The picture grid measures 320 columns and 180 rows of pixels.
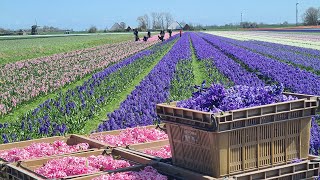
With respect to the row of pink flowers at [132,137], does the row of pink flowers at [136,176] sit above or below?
above

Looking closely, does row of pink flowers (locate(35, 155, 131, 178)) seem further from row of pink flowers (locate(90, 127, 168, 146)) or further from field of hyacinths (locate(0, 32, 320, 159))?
field of hyacinths (locate(0, 32, 320, 159))

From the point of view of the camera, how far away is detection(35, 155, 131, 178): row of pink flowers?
6.25m

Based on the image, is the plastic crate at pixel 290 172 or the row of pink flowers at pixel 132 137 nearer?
the plastic crate at pixel 290 172

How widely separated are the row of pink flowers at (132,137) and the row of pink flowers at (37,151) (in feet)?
1.36

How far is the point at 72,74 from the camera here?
24.2 meters

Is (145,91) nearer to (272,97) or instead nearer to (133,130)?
(133,130)

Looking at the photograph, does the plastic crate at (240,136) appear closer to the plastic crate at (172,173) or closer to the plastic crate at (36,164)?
the plastic crate at (172,173)

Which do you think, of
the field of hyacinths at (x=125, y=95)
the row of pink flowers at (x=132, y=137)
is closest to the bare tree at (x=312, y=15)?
→ the field of hyacinths at (x=125, y=95)

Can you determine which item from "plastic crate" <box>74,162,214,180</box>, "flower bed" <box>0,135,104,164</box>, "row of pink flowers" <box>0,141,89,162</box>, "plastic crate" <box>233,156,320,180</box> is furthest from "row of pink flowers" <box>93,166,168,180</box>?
"row of pink flowers" <box>0,141,89,162</box>

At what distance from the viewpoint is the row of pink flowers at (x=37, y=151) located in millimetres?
7301

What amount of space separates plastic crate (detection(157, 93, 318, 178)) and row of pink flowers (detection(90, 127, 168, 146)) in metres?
2.07

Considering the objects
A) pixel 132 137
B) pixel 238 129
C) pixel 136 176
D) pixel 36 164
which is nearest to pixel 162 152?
pixel 132 137

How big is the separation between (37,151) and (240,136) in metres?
3.40

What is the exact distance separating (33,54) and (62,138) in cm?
3920
